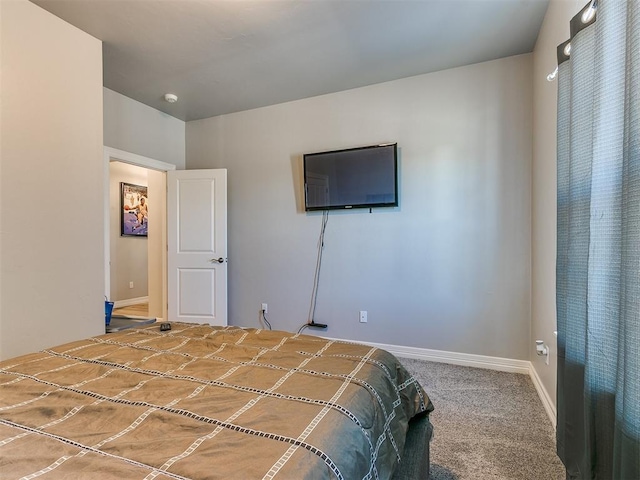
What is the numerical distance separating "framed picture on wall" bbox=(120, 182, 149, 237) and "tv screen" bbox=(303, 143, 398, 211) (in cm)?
382

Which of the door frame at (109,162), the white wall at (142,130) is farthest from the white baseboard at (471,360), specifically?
the white wall at (142,130)

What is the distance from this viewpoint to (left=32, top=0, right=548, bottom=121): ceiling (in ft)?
7.07

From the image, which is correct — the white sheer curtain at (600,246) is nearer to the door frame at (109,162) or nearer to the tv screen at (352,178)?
the tv screen at (352,178)

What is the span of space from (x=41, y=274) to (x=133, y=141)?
197 cm

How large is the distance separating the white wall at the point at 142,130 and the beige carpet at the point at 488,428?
148 inches

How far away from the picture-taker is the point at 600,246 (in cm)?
100

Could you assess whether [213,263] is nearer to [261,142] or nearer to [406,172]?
[261,142]

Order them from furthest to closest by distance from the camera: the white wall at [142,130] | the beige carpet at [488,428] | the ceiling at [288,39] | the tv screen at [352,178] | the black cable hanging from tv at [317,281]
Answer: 1. the black cable hanging from tv at [317,281]
2. the white wall at [142,130]
3. the tv screen at [352,178]
4. the ceiling at [288,39]
5. the beige carpet at [488,428]

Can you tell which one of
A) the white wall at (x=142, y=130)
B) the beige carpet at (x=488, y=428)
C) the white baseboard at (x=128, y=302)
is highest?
the white wall at (x=142, y=130)

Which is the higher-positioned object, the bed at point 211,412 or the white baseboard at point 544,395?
the bed at point 211,412

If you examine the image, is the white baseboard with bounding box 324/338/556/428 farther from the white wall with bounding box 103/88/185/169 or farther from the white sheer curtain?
the white wall with bounding box 103/88/185/169

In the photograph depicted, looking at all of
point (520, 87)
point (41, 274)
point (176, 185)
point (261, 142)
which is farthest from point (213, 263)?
point (520, 87)

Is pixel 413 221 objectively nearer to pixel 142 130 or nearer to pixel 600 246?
pixel 600 246

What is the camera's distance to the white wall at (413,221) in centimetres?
281
